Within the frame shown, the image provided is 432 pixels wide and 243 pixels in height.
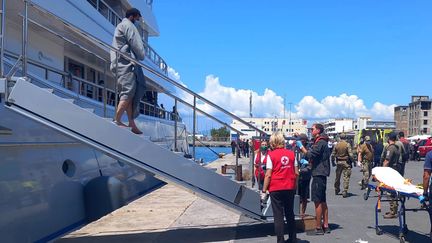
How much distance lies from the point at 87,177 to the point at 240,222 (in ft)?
9.76

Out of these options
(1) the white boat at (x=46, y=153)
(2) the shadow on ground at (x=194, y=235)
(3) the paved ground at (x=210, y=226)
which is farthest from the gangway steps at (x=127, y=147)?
(3) the paved ground at (x=210, y=226)

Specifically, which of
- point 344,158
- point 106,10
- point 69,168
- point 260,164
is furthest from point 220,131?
point 106,10

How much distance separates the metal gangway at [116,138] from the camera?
5.80 m

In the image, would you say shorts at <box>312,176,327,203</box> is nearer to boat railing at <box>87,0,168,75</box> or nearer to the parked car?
boat railing at <box>87,0,168,75</box>

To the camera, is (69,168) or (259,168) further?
(259,168)

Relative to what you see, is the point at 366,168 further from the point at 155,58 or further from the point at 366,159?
the point at 155,58

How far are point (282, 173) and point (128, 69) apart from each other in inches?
108

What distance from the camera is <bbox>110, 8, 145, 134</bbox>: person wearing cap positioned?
7.16 m

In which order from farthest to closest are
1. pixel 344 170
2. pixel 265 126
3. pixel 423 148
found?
pixel 265 126, pixel 423 148, pixel 344 170

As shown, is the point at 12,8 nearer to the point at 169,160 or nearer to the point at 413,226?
the point at 169,160

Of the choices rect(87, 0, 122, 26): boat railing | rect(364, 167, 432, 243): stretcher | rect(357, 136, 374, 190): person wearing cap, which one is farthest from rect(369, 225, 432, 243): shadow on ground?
rect(87, 0, 122, 26): boat railing

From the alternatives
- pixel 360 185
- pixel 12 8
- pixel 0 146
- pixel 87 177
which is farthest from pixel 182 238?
pixel 360 185

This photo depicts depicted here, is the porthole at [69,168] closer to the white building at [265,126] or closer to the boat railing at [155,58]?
the white building at [265,126]

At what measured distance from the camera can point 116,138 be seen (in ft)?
21.7
